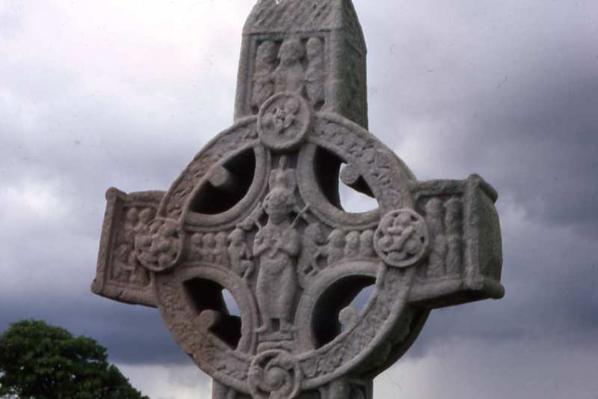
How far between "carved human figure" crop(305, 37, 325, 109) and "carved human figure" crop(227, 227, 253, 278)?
119 centimetres

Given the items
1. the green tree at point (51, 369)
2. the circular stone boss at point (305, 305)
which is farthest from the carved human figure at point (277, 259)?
the green tree at point (51, 369)

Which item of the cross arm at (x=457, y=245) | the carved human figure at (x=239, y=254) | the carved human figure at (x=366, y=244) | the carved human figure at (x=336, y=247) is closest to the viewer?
the cross arm at (x=457, y=245)

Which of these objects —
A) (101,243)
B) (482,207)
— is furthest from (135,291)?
(482,207)

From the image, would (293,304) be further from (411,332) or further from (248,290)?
(411,332)

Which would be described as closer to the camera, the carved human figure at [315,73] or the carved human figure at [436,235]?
the carved human figure at [436,235]

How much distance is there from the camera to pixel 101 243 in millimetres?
7840

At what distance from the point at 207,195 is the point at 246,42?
4.34ft

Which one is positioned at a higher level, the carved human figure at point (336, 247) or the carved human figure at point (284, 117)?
the carved human figure at point (284, 117)

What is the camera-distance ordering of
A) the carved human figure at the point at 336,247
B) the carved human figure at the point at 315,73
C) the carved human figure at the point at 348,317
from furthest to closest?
1. the carved human figure at the point at 315,73
2. the carved human figure at the point at 336,247
3. the carved human figure at the point at 348,317

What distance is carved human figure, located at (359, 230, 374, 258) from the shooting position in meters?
6.91

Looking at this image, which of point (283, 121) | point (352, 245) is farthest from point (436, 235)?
point (283, 121)

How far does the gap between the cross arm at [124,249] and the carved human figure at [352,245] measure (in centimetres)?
167

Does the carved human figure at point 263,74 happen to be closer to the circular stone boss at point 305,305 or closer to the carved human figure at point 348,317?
the circular stone boss at point 305,305

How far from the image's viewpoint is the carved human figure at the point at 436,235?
6.64 meters
